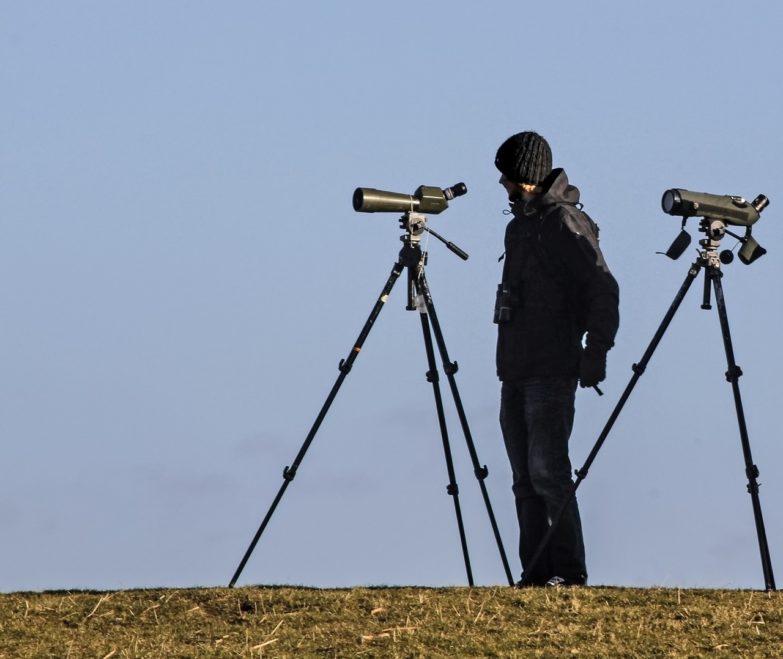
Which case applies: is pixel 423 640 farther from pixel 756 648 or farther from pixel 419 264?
pixel 419 264

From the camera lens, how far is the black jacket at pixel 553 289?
14117 millimetres

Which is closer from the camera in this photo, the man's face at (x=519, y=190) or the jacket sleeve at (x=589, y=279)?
Answer: the jacket sleeve at (x=589, y=279)

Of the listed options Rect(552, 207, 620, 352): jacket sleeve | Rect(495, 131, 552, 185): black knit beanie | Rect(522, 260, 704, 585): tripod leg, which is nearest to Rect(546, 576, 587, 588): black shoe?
Rect(522, 260, 704, 585): tripod leg

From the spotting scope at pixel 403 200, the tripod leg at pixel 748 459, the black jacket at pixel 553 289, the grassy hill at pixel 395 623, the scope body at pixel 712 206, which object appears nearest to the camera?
the grassy hill at pixel 395 623

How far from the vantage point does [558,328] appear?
14281mm

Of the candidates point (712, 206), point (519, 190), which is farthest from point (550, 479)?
point (712, 206)

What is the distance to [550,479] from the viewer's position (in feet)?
46.5

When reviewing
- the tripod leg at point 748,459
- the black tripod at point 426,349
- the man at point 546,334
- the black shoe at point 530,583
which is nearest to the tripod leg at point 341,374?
the black tripod at point 426,349

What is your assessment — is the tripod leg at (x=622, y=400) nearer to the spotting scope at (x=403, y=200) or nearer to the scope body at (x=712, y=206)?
the scope body at (x=712, y=206)

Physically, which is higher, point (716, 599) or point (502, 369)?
point (502, 369)

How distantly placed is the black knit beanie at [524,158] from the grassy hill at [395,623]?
141 inches

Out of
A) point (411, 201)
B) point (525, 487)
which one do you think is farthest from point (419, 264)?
point (525, 487)

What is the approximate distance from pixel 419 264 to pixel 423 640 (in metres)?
3.89

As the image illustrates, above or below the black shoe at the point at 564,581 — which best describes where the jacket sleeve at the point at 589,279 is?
above
